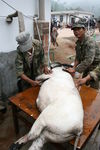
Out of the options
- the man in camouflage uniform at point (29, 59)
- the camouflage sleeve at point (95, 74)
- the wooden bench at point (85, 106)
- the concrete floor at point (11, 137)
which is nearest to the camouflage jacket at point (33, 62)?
the man in camouflage uniform at point (29, 59)

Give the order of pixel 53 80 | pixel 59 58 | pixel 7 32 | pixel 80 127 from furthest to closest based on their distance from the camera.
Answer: pixel 59 58, pixel 7 32, pixel 53 80, pixel 80 127

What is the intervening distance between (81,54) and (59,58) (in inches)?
170

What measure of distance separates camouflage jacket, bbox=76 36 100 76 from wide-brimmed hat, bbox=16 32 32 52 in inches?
34.2

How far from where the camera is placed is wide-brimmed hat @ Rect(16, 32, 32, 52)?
7.39 feet

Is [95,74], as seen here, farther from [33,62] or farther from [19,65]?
[19,65]

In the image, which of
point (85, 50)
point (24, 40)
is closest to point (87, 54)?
point (85, 50)

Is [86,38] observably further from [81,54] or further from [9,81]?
[9,81]

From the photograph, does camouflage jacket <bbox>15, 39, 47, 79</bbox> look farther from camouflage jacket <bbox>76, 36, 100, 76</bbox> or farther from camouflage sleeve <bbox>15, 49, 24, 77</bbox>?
camouflage jacket <bbox>76, 36, 100, 76</bbox>

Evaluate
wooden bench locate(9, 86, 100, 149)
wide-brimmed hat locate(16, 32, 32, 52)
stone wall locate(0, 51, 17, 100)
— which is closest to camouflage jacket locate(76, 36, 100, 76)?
Answer: wooden bench locate(9, 86, 100, 149)

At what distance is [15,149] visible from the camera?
62.0 inches

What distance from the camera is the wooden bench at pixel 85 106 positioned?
170 cm

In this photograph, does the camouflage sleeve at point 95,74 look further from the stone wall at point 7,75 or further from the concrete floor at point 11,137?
the stone wall at point 7,75

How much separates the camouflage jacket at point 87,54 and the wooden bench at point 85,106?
0.37m

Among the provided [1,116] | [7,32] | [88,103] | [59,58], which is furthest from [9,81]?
[59,58]
